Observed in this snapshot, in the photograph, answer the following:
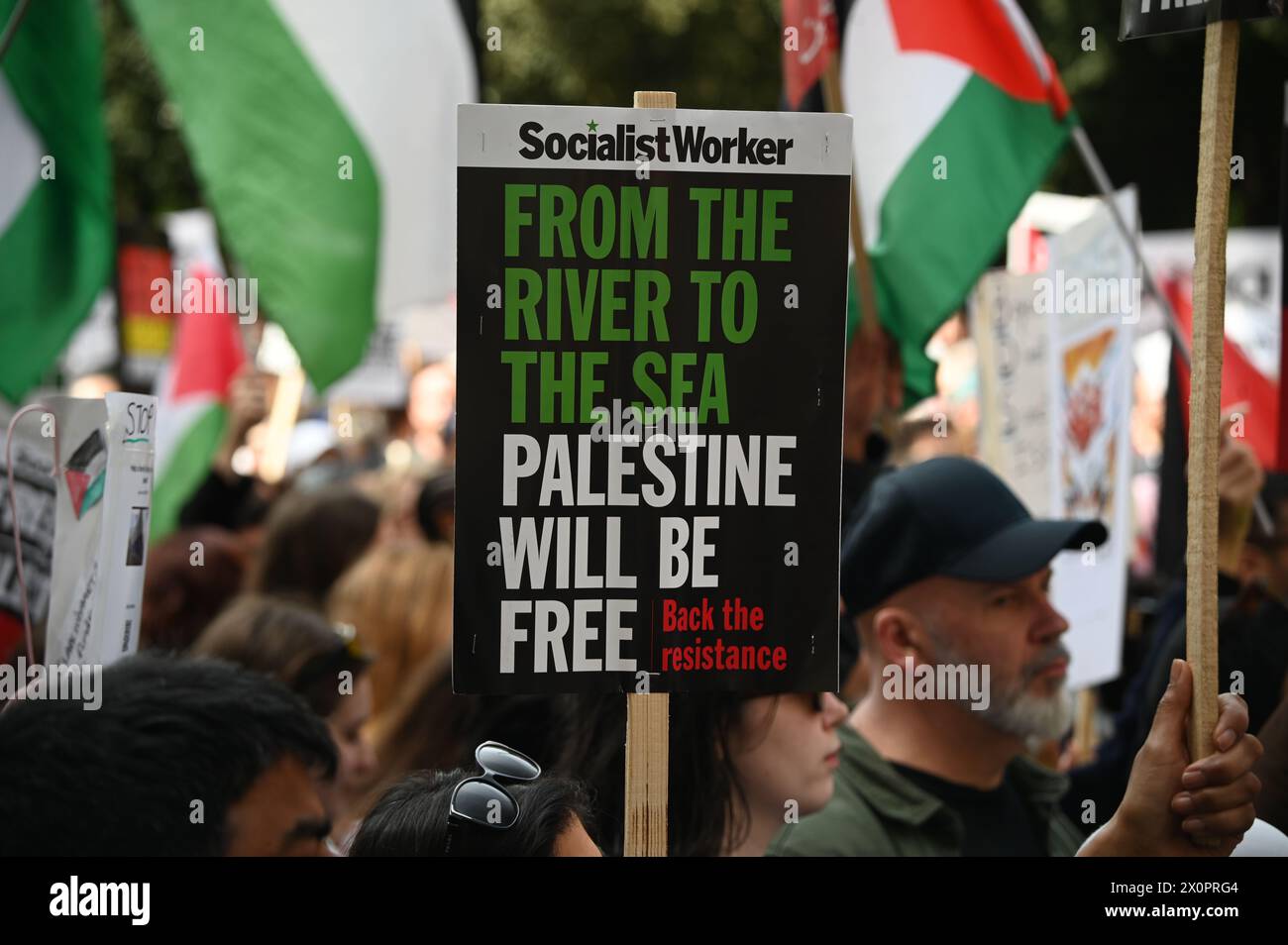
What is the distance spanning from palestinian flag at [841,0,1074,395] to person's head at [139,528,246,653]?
84.4 inches

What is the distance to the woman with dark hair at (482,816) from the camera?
2.04m

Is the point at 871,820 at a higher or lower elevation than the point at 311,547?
lower

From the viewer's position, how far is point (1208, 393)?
2119 millimetres

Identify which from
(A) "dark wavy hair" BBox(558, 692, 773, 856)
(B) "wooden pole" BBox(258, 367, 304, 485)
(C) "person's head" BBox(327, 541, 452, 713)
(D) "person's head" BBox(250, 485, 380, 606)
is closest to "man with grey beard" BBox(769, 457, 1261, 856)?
(A) "dark wavy hair" BBox(558, 692, 773, 856)

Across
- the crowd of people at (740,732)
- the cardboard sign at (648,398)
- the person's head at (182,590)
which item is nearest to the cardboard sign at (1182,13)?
the cardboard sign at (648,398)

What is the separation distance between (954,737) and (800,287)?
44.4 inches

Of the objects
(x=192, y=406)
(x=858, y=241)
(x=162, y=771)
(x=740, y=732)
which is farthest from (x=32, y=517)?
(x=192, y=406)

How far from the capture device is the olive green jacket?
267 centimetres

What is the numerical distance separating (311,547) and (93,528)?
3093 mm

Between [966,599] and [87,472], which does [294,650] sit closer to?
[87,472]

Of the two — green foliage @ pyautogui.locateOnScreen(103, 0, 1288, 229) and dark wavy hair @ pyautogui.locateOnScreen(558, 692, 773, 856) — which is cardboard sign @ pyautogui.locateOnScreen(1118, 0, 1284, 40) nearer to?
dark wavy hair @ pyautogui.locateOnScreen(558, 692, 773, 856)

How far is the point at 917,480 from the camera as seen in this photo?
3.04 meters

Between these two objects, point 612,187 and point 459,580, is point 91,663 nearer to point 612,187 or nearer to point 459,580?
point 459,580

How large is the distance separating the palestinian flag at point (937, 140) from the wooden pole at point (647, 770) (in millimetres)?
2013
